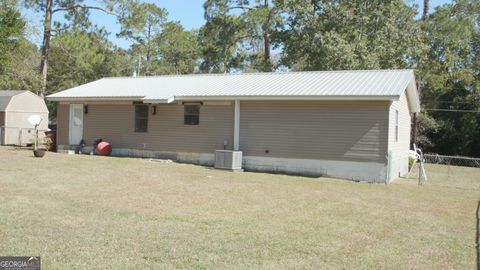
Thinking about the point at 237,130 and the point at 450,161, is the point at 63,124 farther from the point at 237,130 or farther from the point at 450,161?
the point at 450,161

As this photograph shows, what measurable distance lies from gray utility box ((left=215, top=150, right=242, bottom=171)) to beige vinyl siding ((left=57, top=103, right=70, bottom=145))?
7.64 metres

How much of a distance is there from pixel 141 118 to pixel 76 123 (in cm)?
332

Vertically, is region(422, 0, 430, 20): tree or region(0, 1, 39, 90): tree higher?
region(422, 0, 430, 20): tree

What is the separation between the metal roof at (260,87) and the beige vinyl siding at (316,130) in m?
0.45

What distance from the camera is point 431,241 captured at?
6.77 meters

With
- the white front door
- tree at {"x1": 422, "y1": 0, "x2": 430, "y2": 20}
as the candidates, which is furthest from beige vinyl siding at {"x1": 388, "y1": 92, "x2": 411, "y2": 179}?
tree at {"x1": 422, "y1": 0, "x2": 430, "y2": 20}

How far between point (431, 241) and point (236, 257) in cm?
291

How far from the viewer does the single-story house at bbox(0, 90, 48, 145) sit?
88.2 ft

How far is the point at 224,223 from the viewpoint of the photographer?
7.31 metres

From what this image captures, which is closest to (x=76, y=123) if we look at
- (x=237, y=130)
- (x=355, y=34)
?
(x=237, y=130)

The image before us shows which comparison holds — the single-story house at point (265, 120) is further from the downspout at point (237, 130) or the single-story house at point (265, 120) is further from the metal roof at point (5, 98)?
the metal roof at point (5, 98)

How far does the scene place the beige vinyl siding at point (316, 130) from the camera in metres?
14.7

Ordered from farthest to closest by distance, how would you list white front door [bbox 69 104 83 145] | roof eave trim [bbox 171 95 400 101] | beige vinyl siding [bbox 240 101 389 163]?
white front door [bbox 69 104 83 145] < beige vinyl siding [bbox 240 101 389 163] < roof eave trim [bbox 171 95 400 101]

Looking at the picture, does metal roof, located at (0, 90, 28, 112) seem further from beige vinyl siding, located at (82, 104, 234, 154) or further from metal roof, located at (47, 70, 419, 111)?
beige vinyl siding, located at (82, 104, 234, 154)
